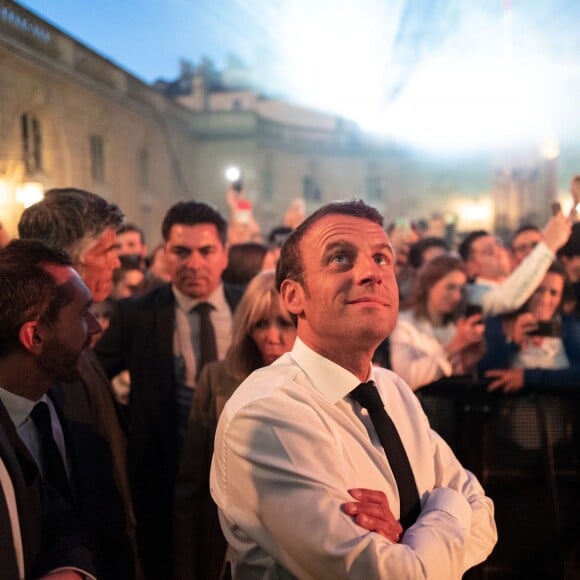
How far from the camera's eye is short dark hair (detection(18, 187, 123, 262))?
243 cm

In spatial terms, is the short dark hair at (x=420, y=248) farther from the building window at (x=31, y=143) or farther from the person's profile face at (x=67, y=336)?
the person's profile face at (x=67, y=336)

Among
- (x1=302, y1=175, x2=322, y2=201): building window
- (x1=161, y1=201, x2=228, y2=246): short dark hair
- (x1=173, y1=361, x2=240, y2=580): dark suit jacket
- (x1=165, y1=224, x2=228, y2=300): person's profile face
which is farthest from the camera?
(x1=302, y1=175, x2=322, y2=201): building window

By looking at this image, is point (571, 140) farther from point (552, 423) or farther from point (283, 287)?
point (283, 287)

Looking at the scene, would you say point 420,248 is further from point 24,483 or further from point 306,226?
point 24,483

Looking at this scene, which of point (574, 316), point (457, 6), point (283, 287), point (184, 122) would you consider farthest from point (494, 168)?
point (283, 287)

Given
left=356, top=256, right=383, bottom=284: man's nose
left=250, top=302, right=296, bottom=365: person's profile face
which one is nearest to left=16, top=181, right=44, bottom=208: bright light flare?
left=250, top=302, right=296, bottom=365: person's profile face

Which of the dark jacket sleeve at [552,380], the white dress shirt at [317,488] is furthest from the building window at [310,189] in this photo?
the white dress shirt at [317,488]

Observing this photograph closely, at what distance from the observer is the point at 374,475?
58.1 inches

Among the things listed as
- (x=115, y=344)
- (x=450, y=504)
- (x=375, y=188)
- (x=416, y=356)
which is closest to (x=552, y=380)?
(x=416, y=356)

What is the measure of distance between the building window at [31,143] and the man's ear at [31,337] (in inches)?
79.0

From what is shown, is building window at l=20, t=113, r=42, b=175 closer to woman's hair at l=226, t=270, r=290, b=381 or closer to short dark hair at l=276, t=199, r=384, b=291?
woman's hair at l=226, t=270, r=290, b=381

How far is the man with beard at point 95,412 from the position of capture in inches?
83.7

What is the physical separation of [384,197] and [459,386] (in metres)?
28.8

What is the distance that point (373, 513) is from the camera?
1.33 m
